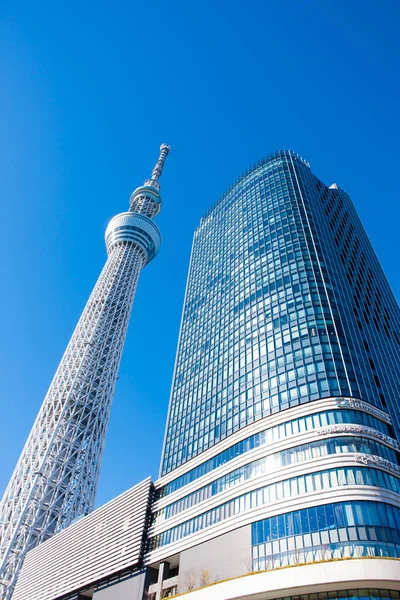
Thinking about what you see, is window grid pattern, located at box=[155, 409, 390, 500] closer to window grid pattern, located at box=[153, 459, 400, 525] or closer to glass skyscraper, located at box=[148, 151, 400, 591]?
glass skyscraper, located at box=[148, 151, 400, 591]

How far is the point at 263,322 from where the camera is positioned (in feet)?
223

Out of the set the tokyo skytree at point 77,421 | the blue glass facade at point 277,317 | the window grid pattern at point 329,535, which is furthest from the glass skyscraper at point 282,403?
the tokyo skytree at point 77,421

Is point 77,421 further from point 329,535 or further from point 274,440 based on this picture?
point 329,535

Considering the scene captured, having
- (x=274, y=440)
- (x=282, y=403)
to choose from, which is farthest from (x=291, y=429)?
(x=282, y=403)

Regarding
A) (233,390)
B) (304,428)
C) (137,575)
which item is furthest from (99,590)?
(304,428)

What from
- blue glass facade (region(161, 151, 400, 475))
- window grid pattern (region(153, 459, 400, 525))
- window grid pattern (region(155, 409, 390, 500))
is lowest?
window grid pattern (region(153, 459, 400, 525))

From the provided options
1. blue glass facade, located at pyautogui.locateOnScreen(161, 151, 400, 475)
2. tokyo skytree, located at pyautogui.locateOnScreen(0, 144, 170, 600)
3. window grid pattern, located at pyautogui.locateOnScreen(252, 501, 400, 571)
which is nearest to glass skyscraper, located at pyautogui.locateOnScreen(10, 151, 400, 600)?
window grid pattern, located at pyautogui.locateOnScreen(252, 501, 400, 571)

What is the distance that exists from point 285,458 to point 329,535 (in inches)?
370

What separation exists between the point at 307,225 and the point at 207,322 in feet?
A: 77.7

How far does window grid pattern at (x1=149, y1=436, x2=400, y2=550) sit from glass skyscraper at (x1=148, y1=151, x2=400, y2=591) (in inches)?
5.4

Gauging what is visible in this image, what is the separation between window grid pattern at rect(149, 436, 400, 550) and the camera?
46375mm

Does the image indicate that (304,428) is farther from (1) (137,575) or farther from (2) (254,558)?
(1) (137,575)

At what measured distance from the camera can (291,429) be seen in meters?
51.2

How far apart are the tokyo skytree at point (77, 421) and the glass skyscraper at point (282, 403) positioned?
30686 millimetres
